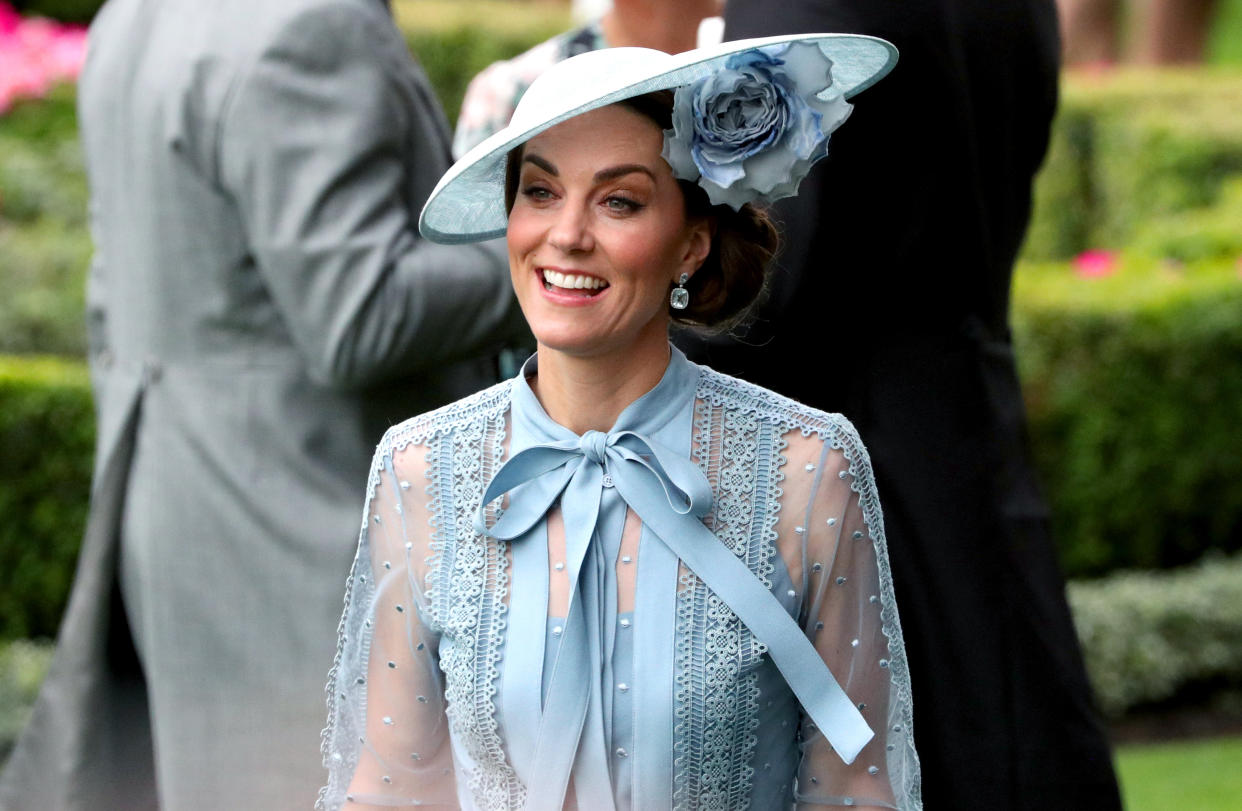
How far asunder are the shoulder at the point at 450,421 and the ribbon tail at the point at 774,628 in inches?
10.0

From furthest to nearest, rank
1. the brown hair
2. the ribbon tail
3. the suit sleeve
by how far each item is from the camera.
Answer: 1. the suit sleeve
2. the brown hair
3. the ribbon tail

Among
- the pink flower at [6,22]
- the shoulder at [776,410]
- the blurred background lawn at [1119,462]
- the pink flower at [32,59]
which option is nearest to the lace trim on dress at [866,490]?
the shoulder at [776,410]

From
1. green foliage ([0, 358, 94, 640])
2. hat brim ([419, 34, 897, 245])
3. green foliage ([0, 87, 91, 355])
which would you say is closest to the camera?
hat brim ([419, 34, 897, 245])

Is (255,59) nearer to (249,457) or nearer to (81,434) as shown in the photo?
(249,457)

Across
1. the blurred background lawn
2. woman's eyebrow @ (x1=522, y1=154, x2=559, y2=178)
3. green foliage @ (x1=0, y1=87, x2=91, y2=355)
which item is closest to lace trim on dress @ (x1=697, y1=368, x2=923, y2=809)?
woman's eyebrow @ (x1=522, y1=154, x2=559, y2=178)

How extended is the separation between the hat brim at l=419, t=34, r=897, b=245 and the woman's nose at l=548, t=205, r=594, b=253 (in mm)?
100

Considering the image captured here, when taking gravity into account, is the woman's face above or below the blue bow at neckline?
above

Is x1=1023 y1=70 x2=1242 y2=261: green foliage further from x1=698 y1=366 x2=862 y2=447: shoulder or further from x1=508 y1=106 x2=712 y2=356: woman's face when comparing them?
x1=508 y1=106 x2=712 y2=356: woman's face

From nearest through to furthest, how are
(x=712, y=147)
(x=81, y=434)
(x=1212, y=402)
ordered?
(x=712, y=147) → (x=81, y=434) → (x=1212, y=402)

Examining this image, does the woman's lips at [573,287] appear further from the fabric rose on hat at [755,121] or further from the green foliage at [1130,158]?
the green foliage at [1130,158]

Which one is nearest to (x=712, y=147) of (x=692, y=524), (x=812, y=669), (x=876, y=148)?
(x=692, y=524)

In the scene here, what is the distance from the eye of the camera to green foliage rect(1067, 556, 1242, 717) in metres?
5.91

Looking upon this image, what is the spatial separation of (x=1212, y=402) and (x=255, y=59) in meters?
4.34

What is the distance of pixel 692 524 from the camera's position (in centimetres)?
195
